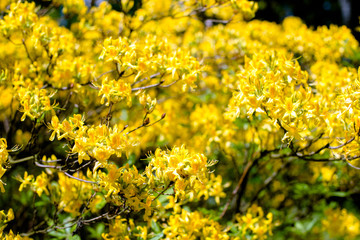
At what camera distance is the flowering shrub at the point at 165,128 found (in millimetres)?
1575

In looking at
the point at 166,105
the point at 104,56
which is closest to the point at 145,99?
the point at 104,56

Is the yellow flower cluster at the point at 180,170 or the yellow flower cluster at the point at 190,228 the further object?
the yellow flower cluster at the point at 190,228

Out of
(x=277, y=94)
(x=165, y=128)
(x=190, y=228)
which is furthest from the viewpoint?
(x=165, y=128)

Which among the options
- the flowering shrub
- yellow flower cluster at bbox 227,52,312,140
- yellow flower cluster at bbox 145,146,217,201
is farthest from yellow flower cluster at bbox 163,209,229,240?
yellow flower cluster at bbox 227,52,312,140

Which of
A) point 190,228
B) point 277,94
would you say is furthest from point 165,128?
point 277,94

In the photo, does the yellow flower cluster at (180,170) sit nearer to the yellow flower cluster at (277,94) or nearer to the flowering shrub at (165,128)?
the flowering shrub at (165,128)

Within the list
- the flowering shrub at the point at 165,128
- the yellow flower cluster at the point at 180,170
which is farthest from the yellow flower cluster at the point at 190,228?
the yellow flower cluster at the point at 180,170

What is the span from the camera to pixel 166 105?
3312mm

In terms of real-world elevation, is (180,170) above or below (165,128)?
above

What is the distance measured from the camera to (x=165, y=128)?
2982 mm

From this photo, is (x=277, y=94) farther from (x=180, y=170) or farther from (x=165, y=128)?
(x=165, y=128)

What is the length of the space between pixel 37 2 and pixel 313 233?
3552mm

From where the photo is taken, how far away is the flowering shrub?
1575mm

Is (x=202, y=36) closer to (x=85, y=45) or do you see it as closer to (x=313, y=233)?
(x=85, y=45)
